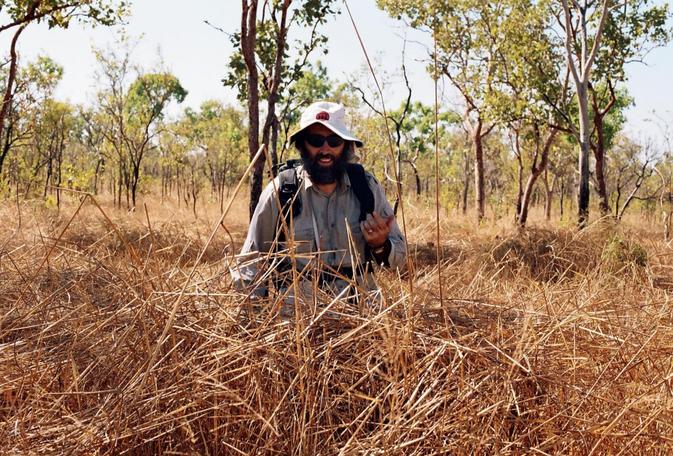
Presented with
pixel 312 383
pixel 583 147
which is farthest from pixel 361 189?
pixel 583 147

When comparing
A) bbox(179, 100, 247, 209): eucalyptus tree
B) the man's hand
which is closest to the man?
the man's hand

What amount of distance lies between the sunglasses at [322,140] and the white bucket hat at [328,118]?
4cm

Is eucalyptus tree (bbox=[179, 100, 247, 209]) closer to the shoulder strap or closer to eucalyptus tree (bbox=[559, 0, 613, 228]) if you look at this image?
eucalyptus tree (bbox=[559, 0, 613, 228])

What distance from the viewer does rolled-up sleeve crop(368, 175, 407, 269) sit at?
2479mm

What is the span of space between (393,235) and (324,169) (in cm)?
43

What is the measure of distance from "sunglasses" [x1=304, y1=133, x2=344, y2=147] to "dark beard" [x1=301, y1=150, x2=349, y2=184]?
0.05 metres

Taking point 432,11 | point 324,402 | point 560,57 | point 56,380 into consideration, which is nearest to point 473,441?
point 324,402

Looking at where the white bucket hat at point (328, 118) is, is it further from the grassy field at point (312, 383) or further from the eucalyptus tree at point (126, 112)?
the eucalyptus tree at point (126, 112)

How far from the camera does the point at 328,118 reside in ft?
8.75

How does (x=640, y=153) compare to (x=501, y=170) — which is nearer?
(x=640, y=153)

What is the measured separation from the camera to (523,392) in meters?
1.54

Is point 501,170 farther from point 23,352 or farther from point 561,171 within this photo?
point 23,352

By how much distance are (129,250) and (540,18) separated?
1342cm

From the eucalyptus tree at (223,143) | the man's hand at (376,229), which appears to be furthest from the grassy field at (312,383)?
the eucalyptus tree at (223,143)
